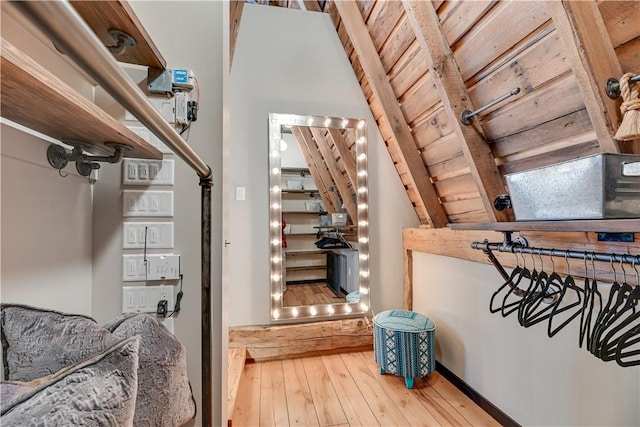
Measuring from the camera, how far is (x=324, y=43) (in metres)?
2.62

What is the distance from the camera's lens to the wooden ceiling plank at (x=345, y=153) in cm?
265

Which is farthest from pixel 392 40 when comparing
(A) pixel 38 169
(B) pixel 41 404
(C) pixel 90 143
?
(B) pixel 41 404

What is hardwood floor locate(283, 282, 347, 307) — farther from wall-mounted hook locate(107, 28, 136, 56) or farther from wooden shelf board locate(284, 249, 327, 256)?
wall-mounted hook locate(107, 28, 136, 56)

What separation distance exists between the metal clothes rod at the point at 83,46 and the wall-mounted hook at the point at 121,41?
2.19 feet

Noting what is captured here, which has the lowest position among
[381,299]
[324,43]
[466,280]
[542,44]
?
[381,299]

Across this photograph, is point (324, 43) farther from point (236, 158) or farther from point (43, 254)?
point (43, 254)

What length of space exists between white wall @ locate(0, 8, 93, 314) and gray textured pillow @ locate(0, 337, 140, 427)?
433 mm

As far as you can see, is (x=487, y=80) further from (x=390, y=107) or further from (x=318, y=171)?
(x=318, y=171)

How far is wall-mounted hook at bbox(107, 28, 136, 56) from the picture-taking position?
92 cm

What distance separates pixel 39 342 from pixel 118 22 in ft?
2.95

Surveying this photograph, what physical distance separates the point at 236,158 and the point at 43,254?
5.45 feet

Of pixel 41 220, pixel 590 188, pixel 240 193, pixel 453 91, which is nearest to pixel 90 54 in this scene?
pixel 41 220

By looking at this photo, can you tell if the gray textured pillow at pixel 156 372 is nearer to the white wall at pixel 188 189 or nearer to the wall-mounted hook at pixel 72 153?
the white wall at pixel 188 189

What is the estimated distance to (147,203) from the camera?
1168 millimetres
